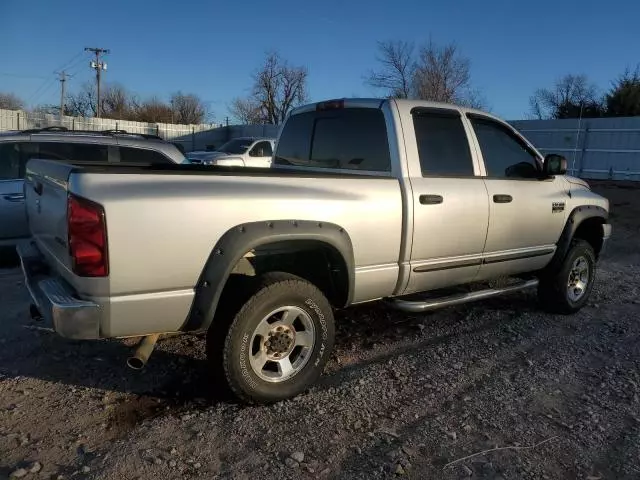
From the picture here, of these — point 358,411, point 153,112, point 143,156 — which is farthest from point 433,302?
point 153,112

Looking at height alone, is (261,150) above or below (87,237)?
above

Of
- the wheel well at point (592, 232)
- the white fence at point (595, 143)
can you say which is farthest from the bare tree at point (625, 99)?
the wheel well at point (592, 232)

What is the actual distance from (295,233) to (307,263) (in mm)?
648

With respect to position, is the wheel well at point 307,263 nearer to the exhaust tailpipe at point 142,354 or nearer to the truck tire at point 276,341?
the truck tire at point 276,341

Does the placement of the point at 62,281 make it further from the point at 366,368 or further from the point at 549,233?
the point at 549,233

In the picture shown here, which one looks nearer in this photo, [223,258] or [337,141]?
[223,258]

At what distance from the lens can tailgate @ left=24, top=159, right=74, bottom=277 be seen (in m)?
3.00

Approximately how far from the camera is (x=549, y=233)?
17.0 ft

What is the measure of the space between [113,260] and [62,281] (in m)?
0.63

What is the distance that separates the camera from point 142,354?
10.4 ft

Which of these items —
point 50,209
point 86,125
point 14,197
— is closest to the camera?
point 50,209

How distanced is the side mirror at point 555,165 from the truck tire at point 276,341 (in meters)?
2.71

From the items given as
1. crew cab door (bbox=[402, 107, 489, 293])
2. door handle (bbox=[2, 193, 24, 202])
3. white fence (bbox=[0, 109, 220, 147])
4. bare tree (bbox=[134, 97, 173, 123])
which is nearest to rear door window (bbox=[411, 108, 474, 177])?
crew cab door (bbox=[402, 107, 489, 293])

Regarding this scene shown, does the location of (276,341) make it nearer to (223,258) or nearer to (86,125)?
(223,258)
